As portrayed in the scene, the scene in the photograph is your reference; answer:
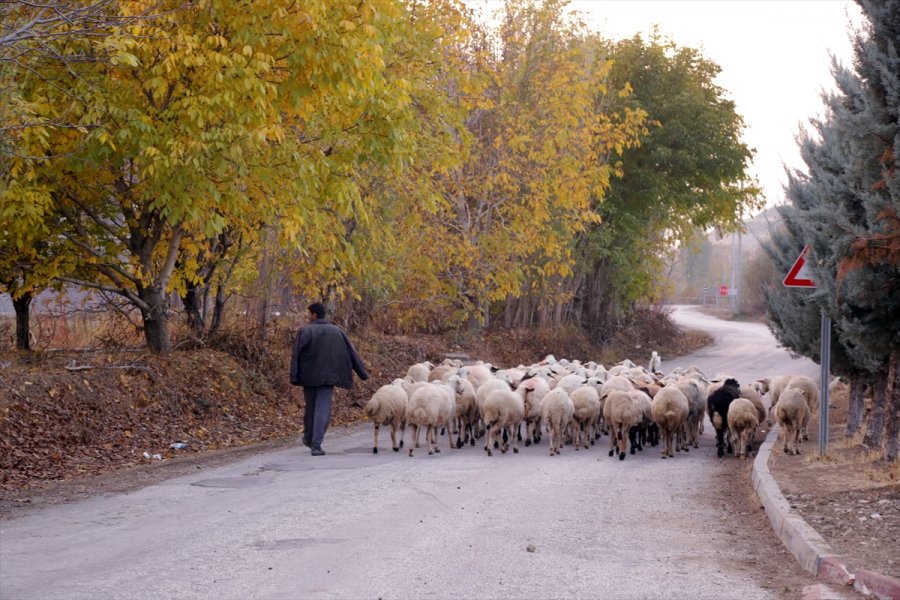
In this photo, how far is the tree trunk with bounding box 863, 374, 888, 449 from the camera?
14734 millimetres

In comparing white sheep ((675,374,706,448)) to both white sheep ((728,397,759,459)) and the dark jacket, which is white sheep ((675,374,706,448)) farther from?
the dark jacket

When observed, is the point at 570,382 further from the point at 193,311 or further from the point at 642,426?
the point at 193,311

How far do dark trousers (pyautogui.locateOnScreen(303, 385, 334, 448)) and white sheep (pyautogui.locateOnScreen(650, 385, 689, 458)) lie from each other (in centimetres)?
457

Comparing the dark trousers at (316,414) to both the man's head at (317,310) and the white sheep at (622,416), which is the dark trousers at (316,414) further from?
the white sheep at (622,416)

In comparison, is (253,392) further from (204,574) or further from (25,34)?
(204,574)

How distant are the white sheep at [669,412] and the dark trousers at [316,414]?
4573 millimetres

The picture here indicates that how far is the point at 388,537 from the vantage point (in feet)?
28.5

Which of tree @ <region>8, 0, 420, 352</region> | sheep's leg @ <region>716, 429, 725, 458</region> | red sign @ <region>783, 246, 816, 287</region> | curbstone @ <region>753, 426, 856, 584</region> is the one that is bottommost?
sheep's leg @ <region>716, 429, 725, 458</region>

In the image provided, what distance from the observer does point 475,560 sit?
791cm

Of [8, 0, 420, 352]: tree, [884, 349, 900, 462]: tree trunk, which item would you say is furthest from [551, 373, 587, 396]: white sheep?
[884, 349, 900, 462]: tree trunk

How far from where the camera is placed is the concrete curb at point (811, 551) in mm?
7008

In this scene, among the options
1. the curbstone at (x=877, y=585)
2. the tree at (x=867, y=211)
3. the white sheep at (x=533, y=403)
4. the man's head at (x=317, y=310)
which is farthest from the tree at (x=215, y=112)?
the curbstone at (x=877, y=585)

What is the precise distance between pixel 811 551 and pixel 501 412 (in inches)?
286

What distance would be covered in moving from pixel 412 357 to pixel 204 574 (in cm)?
1795
